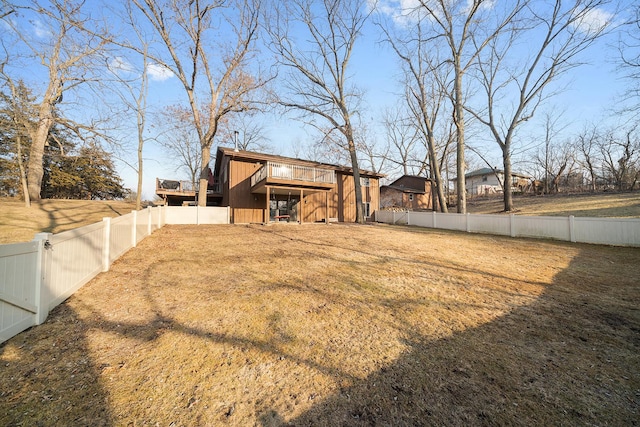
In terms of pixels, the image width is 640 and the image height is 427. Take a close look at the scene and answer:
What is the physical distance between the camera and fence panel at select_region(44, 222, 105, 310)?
11.0 feet

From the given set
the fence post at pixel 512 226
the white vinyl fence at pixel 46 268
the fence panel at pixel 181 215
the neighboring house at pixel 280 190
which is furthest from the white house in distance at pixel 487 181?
the white vinyl fence at pixel 46 268

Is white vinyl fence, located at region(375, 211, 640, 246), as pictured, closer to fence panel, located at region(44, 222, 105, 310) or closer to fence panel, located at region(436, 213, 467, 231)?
fence panel, located at region(436, 213, 467, 231)

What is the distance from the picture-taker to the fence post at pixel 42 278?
9.85ft

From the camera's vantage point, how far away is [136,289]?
4.23 m

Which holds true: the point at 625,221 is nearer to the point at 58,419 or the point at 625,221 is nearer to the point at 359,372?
the point at 359,372

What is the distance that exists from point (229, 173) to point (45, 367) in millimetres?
15900

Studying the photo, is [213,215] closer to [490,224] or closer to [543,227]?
[490,224]

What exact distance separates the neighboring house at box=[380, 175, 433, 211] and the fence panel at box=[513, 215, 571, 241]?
718 inches

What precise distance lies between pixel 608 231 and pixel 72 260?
15.1m

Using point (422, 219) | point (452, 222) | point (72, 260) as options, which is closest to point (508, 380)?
point (72, 260)

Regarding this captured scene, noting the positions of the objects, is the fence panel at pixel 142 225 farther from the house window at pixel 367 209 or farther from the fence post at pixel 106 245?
the house window at pixel 367 209

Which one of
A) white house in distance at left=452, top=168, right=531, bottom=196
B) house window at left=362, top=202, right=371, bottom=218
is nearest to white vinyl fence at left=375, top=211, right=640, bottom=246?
house window at left=362, top=202, right=371, bottom=218

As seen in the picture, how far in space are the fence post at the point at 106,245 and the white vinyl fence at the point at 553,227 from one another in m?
15.0

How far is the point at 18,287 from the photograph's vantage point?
277 cm
